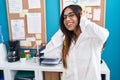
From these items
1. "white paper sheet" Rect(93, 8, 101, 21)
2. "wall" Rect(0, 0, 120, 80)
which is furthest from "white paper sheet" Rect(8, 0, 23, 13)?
"white paper sheet" Rect(93, 8, 101, 21)

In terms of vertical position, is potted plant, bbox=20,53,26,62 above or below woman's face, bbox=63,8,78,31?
below

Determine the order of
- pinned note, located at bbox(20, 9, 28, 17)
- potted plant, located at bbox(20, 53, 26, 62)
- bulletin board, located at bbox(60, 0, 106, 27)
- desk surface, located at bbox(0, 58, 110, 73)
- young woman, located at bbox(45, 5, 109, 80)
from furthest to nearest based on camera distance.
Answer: pinned note, located at bbox(20, 9, 28, 17)
potted plant, located at bbox(20, 53, 26, 62)
bulletin board, located at bbox(60, 0, 106, 27)
desk surface, located at bbox(0, 58, 110, 73)
young woman, located at bbox(45, 5, 109, 80)

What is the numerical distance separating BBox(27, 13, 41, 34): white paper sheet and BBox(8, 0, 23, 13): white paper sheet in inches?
7.2

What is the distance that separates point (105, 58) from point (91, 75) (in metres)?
1.24

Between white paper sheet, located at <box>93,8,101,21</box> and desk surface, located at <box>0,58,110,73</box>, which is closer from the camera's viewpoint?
desk surface, located at <box>0,58,110,73</box>

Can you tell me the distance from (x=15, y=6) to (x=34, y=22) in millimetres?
408

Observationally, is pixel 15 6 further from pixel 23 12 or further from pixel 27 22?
pixel 27 22

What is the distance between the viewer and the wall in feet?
7.91

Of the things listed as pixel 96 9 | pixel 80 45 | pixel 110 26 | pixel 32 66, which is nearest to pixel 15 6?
pixel 32 66

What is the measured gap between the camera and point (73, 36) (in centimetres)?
149

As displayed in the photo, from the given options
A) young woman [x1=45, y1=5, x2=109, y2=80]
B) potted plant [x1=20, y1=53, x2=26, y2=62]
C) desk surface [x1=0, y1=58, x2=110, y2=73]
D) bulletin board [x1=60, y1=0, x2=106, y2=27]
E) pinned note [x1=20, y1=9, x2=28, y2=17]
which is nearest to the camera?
young woman [x1=45, y1=5, x2=109, y2=80]

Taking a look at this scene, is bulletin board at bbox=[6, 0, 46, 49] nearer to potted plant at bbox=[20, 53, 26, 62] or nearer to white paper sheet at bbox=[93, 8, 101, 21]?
potted plant at bbox=[20, 53, 26, 62]

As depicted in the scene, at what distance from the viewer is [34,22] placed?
2.63 meters

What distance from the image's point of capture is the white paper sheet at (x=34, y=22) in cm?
261
